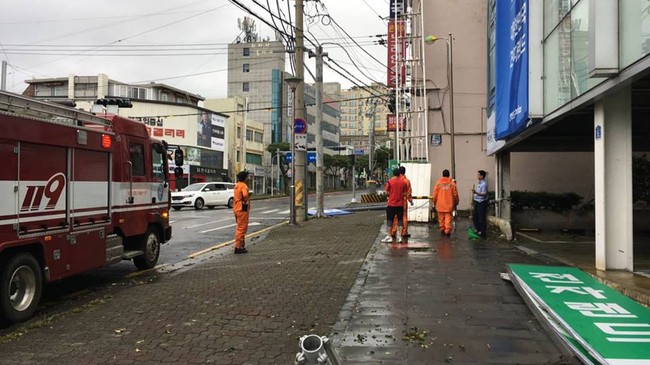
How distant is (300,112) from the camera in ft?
59.8

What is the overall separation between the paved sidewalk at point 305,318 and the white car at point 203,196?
60.6ft

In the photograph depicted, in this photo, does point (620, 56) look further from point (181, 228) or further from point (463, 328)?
point (181, 228)

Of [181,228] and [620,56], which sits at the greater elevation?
[620,56]

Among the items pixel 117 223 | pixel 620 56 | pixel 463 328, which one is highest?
pixel 620 56

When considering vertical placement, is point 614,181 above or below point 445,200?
above

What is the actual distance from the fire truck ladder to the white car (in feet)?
66.4

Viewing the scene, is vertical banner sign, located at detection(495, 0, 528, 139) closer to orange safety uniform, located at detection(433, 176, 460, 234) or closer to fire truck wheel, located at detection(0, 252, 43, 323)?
orange safety uniform, located at detection(433, 176, 460, 234)

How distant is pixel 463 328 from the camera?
5.57m

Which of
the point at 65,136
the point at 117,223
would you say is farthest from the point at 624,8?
the point at 117,223

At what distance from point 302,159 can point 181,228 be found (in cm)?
475

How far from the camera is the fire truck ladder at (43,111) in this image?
6.05 meters

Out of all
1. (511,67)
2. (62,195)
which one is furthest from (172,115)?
(62,195)

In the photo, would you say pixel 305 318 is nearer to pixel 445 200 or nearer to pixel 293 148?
pixel 445 200

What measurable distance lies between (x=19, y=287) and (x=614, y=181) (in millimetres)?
8156
